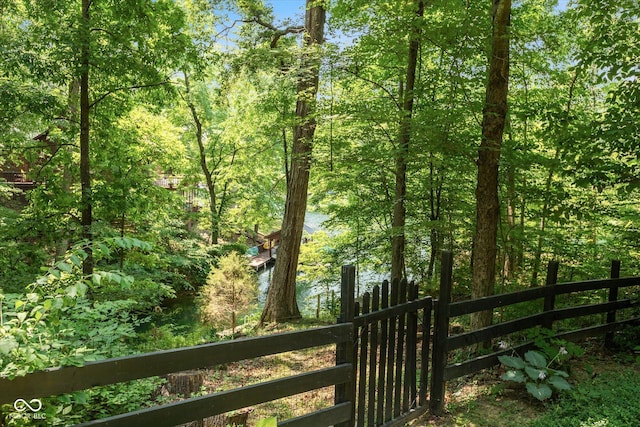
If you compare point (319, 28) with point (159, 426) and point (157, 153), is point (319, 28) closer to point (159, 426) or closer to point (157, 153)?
point (157, 153)

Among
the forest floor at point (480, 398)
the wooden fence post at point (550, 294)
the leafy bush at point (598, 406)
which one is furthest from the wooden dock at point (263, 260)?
the leafy bush at point (598, 406)

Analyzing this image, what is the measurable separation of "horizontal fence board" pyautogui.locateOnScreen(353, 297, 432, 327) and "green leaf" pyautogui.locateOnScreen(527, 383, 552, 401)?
1.09 metres

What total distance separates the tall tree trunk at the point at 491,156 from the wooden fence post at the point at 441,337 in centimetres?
125

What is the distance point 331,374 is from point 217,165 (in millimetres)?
18053

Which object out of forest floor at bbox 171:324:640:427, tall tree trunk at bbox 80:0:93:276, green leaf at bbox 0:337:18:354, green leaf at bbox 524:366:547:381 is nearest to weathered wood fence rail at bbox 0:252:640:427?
green leaf at bbox 0:337:18:354

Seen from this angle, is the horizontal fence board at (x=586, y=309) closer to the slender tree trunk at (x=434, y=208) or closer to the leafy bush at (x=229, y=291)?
the slender tree trunk at (x=434, y=208)

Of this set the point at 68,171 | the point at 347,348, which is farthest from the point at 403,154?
the point at 68,171

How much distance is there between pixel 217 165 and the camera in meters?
19.6

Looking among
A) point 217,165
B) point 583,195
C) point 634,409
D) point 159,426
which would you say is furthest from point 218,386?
point 217,165

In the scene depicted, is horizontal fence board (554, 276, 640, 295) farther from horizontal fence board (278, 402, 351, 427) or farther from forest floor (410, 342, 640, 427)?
horizontal fence board (278, 402, 351, 427)

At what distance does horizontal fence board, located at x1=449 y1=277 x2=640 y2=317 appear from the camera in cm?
355

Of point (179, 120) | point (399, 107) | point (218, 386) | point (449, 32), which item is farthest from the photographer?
point (179, 120)

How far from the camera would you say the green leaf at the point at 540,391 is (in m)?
3.36

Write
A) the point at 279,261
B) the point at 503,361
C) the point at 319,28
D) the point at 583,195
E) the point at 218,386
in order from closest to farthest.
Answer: the point at 503,361
the point at 218,386
the point at 583,195
the point at 319,28
the point at 279,261
